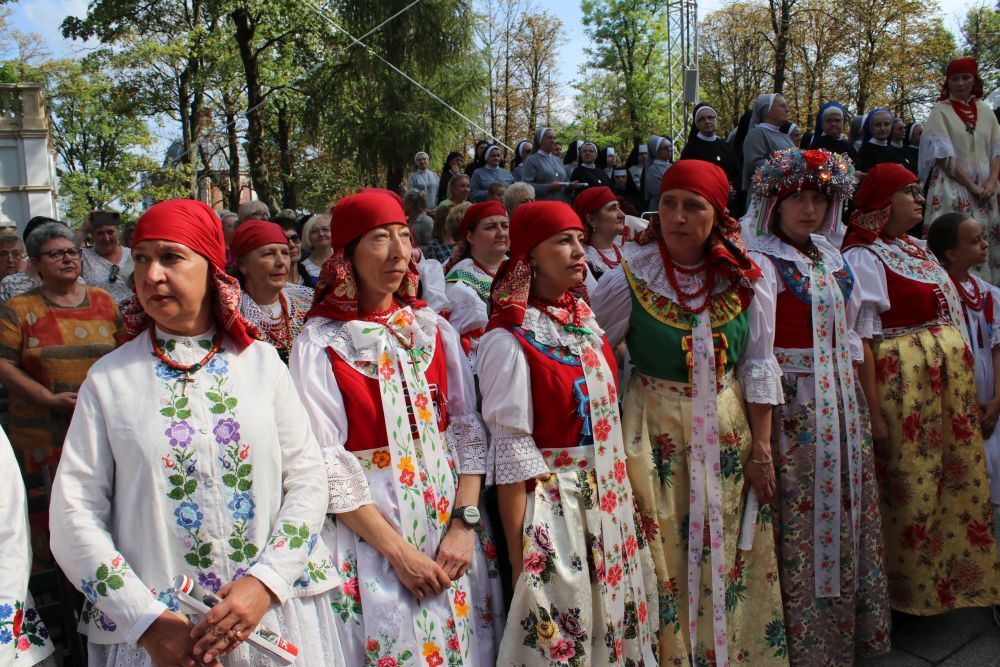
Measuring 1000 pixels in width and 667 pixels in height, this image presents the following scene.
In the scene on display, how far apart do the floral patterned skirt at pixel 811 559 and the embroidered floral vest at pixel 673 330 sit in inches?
19.3

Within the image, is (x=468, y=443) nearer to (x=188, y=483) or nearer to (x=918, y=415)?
(x=188, y=483)

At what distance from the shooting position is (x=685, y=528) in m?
2.83

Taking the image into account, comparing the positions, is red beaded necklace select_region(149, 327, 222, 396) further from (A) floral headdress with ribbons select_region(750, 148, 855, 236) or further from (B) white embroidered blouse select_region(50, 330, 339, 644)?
(A) floral headdress with ribbons select_region(750, 148, 855, 236)

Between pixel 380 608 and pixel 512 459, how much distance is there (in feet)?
1.98

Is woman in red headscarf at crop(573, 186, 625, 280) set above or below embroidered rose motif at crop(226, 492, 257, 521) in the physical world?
above

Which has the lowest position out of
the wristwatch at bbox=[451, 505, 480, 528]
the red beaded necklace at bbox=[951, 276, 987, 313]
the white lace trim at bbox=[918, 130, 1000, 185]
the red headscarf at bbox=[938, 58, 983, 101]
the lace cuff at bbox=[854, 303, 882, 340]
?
the wristwatch at bbox=[451, 505, 480, 528]

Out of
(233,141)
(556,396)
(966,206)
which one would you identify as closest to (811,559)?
(556,396)

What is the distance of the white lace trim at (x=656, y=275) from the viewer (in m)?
2.88

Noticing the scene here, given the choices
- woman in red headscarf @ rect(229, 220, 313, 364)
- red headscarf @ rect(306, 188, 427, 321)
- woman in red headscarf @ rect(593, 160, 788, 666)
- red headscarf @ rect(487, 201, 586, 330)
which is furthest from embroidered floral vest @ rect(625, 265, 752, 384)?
woman in red headscarf @ rect(229, 220, 313, 364)

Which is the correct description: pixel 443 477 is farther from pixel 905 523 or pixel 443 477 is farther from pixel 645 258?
pixel 905 523

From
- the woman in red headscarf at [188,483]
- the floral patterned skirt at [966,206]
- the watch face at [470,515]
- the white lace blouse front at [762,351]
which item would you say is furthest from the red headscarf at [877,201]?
the floral patterned skirt at [966,206]

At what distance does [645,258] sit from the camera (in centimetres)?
299

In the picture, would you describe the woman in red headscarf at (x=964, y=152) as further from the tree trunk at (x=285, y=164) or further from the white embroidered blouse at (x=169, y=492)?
the tree trunk at (x=285, y=164)

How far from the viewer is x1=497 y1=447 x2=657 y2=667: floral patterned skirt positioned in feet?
7.67
